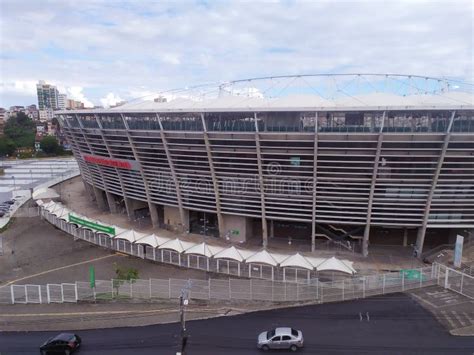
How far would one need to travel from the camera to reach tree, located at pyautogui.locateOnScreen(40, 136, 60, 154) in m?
145

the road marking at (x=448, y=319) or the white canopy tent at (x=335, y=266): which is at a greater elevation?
the white canopy tent at (x=335, y=266)

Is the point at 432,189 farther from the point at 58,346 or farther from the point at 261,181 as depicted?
the point at 58,346

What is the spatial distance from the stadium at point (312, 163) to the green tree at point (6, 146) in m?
116

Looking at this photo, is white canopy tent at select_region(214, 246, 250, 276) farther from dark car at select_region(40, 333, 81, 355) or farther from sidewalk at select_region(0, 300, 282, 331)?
dark car at select_region(40, 333, 81, 355)

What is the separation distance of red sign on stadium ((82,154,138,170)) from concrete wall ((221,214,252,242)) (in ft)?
40.0

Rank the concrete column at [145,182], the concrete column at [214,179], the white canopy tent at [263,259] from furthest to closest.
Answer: the concrete column at [145,182] < the concrete column at [214,179] < the white canopy tent at [263,259]

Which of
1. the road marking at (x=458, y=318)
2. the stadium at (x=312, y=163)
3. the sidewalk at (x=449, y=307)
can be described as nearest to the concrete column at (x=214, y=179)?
the stadium at (x=312, y=163)

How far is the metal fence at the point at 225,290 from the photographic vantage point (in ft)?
94.3

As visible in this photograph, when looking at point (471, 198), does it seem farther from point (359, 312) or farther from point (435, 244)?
point (359, 312)

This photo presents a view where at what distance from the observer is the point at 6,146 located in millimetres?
141875

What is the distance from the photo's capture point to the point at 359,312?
2667 cm

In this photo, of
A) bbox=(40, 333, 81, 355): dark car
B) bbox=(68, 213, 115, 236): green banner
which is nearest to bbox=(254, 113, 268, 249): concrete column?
bbox=(68, 213, 115, 236): green banner

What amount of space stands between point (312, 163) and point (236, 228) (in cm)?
1238

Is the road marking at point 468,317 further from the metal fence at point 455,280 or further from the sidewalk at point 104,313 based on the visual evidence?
the sidewalk at point 104,313
